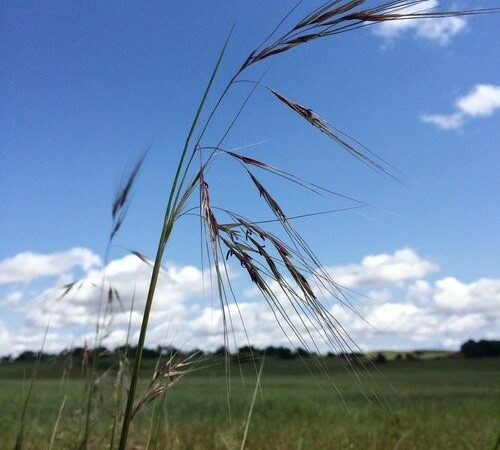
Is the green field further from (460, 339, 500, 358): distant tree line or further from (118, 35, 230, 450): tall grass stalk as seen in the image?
(460, 339, 500, 358): distant tree line

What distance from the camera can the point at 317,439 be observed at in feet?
13.7

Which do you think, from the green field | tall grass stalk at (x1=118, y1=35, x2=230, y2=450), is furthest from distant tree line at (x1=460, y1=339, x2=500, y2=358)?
tall grass stalk at (x1=118, y1=35, x2=230, y2=450)

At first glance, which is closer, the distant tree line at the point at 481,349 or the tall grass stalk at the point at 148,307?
the tall grass stalk at the point at 148,307

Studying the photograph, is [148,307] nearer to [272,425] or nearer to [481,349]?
[272,425]

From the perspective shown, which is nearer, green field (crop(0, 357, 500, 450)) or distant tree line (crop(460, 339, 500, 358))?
green field (crop(0, 357, 500, 450))

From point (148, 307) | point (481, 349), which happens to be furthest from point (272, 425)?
point (481, 349)

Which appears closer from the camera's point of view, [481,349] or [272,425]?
[272,425]

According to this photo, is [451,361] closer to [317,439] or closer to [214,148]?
[317,439]

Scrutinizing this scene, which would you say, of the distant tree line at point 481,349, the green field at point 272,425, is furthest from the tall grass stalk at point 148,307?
the distant tree line at point 481,349

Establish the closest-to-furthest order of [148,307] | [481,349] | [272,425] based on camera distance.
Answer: [148,307], [272,425], [481,349]

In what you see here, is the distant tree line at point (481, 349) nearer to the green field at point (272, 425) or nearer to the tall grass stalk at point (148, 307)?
the green field at point (272, 425)

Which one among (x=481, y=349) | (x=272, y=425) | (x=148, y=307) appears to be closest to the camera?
(x=148, y=307)

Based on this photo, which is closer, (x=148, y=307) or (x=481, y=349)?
(x=148, y=307)

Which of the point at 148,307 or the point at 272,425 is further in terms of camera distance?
the point at 272,425
